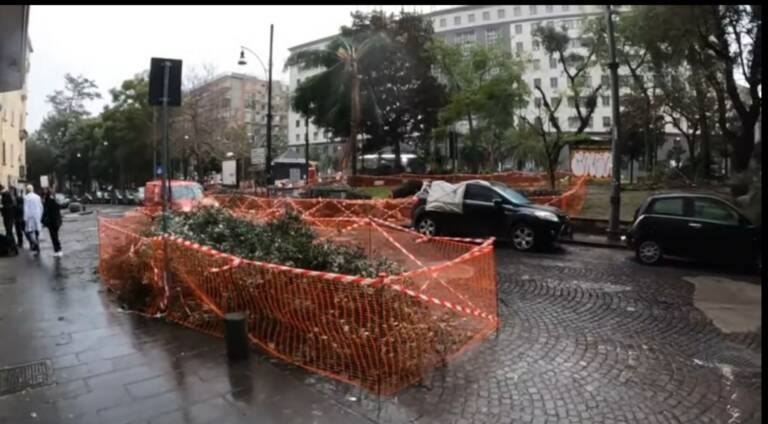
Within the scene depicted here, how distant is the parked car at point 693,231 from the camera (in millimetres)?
9125

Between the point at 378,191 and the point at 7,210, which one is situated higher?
the point at 378,191

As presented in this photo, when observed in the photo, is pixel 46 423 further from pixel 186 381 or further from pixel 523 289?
pixel 523 289

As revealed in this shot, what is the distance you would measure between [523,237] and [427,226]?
101 inches

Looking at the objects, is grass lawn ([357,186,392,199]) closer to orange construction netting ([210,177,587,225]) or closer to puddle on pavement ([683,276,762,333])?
orange construction netting ([210,177,587,225])

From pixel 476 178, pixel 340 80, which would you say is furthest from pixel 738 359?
pixel 340 80

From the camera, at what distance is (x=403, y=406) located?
3852 mm

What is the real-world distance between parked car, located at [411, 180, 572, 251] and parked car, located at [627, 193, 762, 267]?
1737 millimetres

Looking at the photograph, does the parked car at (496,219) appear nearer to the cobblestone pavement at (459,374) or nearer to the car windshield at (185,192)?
the cobblestone pavement at (459,374)

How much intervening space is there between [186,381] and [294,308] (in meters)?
1.11

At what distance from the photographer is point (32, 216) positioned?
11.5 m

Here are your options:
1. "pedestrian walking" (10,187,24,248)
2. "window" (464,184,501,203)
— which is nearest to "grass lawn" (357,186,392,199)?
"window" (464,184,501,203)

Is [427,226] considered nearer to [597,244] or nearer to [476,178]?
[597,244]

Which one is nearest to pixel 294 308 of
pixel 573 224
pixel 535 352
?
pixel 535 352

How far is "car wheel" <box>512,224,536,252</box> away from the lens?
37.3 ft
